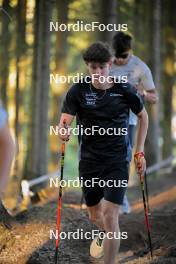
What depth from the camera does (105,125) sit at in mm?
6969

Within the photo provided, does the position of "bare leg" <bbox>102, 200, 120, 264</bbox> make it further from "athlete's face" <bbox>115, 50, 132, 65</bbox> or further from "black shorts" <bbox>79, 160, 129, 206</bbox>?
"athlete's face" <bbox>115, 50, 132, 65</bbox>

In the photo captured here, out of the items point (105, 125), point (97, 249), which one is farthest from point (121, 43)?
point (97, 249)

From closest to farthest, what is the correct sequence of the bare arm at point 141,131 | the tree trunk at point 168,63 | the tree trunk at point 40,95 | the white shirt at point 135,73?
1. the bare arm at point 141,131
2. the white shirt at point 135,73
3. the tree trunk at point 40,95
4. the tree trunk at point 168,63

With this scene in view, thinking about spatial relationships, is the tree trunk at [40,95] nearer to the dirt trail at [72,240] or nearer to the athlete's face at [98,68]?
the dirt trail at [72,240]

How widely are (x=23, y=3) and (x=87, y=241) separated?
7436mm

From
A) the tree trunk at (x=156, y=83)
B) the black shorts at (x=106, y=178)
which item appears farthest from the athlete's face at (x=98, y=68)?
the tree trunk at (x=156, y=83)

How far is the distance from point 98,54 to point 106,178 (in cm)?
129

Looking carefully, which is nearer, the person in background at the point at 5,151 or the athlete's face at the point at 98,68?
the person in background at the point at 5,151

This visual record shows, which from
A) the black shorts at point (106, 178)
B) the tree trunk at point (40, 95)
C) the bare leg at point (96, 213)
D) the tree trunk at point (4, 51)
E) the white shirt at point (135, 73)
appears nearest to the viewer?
the black shorts at point (106, 178)

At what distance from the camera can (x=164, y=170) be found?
22797mm

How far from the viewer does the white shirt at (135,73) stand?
966 centimetres

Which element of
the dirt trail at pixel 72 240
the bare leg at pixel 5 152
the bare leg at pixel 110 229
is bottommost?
the dirt trail at pixel 72 240

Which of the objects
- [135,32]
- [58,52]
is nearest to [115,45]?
[58,52]

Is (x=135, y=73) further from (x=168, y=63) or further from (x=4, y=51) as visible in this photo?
(x=168, y=63)
